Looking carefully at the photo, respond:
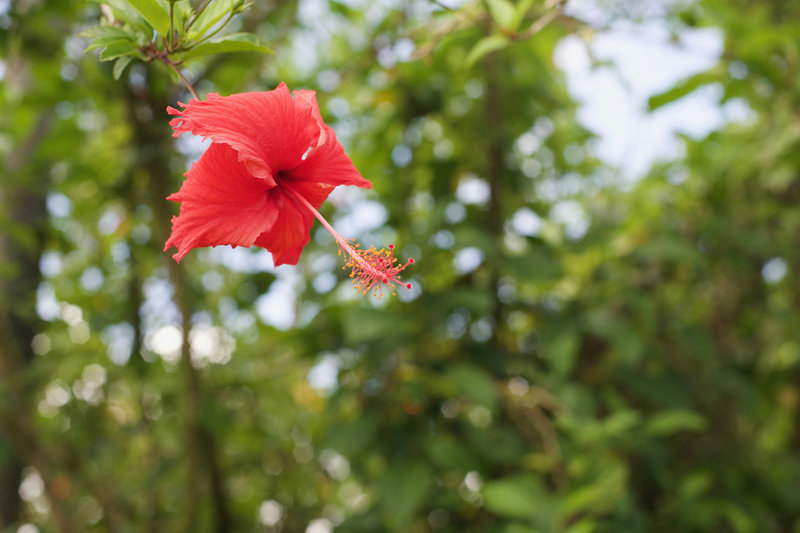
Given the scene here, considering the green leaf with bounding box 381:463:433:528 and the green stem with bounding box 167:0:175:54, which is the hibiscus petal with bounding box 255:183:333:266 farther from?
the green leaf with bounding box 381:463:433:528

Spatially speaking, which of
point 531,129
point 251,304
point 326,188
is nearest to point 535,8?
point 531,129

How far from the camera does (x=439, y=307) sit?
1721mm

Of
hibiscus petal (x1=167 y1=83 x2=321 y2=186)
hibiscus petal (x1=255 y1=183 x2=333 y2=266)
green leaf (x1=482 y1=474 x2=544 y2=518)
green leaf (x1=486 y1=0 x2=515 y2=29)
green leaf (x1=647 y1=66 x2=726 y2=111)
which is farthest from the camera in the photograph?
green leaf (x1=647 y1=66 x2=726 y2=111)

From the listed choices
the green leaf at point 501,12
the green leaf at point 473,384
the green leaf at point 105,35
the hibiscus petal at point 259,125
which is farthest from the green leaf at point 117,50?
the green leaf at point 473,384

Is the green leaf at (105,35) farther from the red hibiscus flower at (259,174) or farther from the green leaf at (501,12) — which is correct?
the green leaf at (501,12)

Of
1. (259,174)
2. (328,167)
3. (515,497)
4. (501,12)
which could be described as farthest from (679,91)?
(259,174)

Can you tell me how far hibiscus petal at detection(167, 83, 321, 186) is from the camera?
0.65 metres

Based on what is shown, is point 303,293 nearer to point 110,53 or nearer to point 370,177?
point 370,177

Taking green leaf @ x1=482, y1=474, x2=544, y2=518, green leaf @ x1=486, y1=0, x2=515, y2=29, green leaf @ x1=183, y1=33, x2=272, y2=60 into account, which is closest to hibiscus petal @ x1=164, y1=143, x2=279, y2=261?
green leaf @ x1=183, y1=33, x2=272, y2=60

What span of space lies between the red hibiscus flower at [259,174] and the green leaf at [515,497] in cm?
75

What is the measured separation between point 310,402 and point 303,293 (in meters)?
1.01

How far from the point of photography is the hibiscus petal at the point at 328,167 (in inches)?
29.2

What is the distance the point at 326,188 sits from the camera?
78 centimetres

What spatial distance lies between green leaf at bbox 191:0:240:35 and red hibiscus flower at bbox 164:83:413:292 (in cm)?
10
